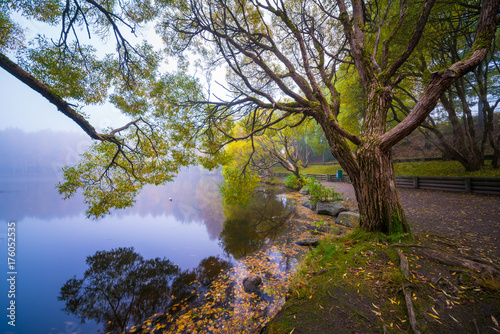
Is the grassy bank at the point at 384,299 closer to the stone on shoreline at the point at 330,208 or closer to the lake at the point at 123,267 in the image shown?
the lake at the point at 123,267

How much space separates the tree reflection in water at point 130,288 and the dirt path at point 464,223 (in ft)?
19.2

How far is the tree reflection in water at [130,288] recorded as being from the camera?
4121 mm

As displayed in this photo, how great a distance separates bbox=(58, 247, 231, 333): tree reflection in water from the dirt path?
585 centimetres

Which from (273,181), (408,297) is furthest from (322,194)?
(273,181)

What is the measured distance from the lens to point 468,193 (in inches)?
352

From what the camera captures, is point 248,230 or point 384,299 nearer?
point 384,299

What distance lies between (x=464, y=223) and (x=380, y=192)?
3.68 meters

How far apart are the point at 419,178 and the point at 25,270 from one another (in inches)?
818

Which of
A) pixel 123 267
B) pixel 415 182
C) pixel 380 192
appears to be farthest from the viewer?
pixel 415 182

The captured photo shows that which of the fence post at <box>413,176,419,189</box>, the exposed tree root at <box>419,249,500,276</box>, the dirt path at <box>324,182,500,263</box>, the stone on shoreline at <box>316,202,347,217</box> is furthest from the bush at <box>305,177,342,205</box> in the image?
the exposed tree root at <box>419,249,500,276</box>

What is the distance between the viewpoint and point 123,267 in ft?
20.7

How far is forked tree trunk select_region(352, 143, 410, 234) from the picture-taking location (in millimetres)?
3939

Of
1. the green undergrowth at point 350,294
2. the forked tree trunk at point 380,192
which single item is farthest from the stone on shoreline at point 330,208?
the green undergrowth at point 350,294

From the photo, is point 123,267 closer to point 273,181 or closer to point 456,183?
point 456,183
